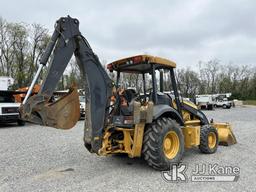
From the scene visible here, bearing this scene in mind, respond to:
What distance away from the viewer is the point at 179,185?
443cm

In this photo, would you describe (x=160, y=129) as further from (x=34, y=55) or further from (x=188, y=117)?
(x=34, y=55)

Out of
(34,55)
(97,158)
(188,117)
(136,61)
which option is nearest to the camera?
(136,61)

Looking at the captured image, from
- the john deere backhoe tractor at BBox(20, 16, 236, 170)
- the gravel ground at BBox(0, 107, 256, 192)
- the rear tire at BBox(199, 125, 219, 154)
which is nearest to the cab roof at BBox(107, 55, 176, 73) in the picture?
the john deere backhoe tractor at BBox(20, 16, 236, 170)

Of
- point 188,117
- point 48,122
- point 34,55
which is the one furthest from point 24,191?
point 34,55

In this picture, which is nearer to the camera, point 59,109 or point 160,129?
point 59,109

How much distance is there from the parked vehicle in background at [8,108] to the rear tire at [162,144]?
10.7 meters

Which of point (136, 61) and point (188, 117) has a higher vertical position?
point (136, 61)

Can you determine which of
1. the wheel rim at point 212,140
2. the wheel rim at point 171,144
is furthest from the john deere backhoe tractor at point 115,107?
the wheel rim at point 212,140

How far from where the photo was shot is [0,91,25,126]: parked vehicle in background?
1342 cm

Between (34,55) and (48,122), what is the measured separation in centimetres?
3574

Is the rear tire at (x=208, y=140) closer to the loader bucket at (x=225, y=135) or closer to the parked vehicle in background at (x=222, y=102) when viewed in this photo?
the loader bucket at (x=225, y=135)

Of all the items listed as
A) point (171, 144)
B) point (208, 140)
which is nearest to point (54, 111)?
point (171, 144)

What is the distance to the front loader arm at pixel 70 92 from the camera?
4.25 m

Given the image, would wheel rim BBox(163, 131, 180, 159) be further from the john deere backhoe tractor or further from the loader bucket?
the loader bucket
